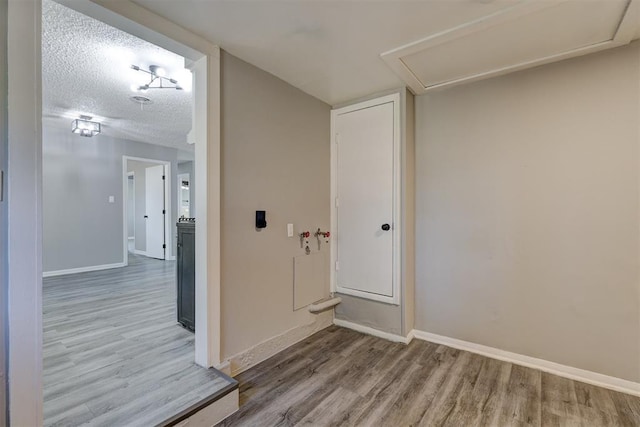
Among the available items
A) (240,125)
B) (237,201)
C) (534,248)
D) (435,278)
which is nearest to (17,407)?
(237,201)

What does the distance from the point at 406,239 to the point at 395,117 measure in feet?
3.80

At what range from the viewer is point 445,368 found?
7.43 ft

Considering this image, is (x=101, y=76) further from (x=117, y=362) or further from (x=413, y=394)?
(x=413, y=394)

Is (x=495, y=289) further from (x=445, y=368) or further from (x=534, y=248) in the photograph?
(x=445, y=368)

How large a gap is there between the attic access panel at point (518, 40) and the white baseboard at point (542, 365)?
7.57 feet

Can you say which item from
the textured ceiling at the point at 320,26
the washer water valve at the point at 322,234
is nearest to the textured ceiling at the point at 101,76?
the textured ceiling at the point at 320,26

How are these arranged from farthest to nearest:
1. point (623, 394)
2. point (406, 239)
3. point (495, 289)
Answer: point (406, 239), point (495, 289), point (623, 394)

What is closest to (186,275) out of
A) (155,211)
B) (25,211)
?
(25,211)

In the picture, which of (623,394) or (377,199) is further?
(377,199)

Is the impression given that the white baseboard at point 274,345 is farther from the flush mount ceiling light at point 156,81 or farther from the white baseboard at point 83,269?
the white baseboard at point 83,269

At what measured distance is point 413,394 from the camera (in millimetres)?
1940

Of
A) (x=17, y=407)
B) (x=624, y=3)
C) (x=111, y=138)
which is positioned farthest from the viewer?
(x=111, y=138)

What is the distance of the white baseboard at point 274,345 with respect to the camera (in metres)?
2.18

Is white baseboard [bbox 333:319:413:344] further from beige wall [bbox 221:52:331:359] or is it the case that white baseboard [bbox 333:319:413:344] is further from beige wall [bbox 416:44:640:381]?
beige wall [bbox 221:52:331:359]
